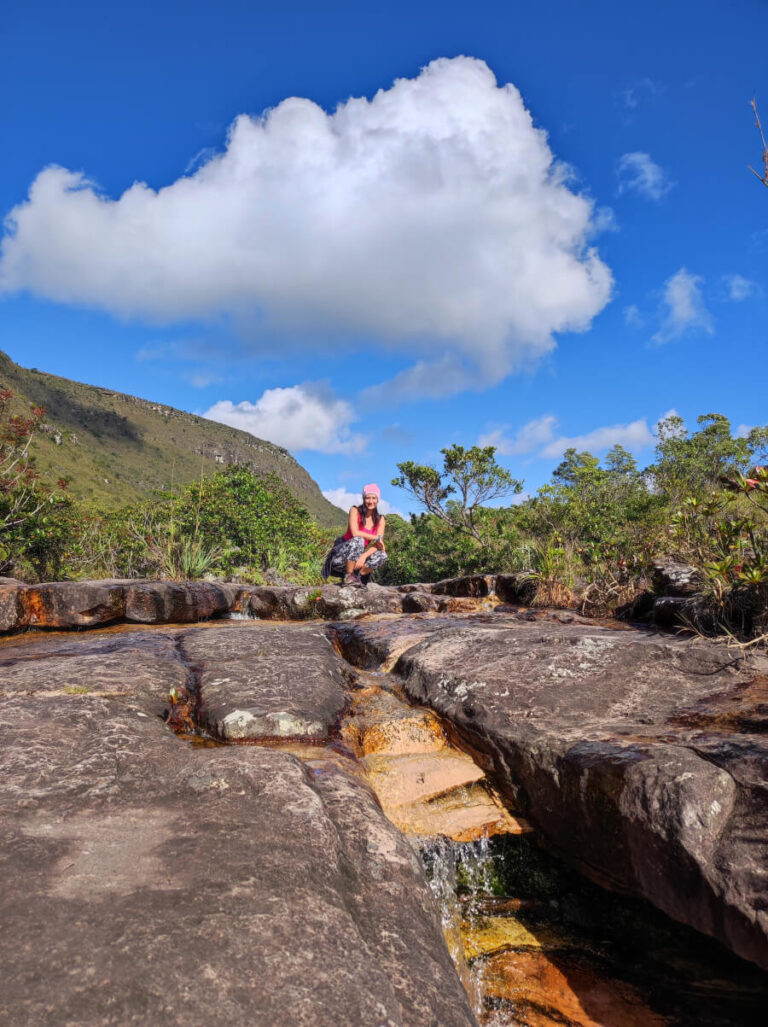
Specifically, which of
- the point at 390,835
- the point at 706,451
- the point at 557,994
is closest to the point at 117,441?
the point at 706,451

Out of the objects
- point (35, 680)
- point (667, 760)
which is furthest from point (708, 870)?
point (35, 680)

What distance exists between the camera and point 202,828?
1935mm

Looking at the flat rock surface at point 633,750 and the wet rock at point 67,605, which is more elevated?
the wet rock at point 67,605

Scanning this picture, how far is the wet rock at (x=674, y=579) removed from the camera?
6.07 m

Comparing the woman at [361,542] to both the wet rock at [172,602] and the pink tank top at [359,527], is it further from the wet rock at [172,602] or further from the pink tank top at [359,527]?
the wet rock at [172,602]

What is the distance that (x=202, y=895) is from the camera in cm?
161

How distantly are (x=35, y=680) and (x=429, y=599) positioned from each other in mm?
5972

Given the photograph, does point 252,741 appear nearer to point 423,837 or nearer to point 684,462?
point 423,837

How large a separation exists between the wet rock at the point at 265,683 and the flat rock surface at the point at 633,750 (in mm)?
729

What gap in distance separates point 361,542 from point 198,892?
26.9 feet

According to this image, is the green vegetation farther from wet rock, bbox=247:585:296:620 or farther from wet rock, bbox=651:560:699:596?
wet rock, bbox=247:585:296:620

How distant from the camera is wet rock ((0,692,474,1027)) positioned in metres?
1.31

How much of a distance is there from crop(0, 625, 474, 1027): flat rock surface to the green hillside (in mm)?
44742

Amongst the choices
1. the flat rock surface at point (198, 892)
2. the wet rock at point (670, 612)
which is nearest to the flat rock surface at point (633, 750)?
the wet rock at point (670, 612)
